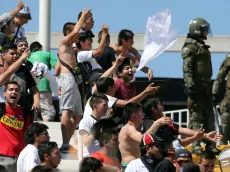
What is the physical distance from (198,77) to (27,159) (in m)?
5.46

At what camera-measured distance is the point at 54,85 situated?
58.4 ft

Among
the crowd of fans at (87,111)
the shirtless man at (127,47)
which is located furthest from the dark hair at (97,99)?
the shirtless man at (127,47)

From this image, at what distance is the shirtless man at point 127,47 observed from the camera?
55.3 ft

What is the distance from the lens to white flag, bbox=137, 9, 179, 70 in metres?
16.2

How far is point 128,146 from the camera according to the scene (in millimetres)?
13891

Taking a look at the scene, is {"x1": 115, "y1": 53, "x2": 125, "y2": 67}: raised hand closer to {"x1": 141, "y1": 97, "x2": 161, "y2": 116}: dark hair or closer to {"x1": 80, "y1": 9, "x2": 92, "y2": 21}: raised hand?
{"x1": 141, "y1": 97, "x2": 161, "y2": 116}: dark hair

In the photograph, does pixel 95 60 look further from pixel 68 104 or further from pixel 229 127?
pixel 229 127

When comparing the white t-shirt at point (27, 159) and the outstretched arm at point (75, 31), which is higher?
the outstretched arm at point (75, 31)

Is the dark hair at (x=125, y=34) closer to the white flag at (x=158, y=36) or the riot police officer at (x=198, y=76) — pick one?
the white flag at (x=158, y=36)

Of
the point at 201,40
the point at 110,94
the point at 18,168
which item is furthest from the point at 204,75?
the point at 18,168

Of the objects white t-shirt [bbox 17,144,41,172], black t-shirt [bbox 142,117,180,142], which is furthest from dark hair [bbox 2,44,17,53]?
black t-shirt [bbox 142,117,180,142]

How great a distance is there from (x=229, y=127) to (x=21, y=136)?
5.83m

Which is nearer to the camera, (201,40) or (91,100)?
(91,100)

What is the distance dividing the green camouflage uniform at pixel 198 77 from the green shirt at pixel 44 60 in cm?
195
